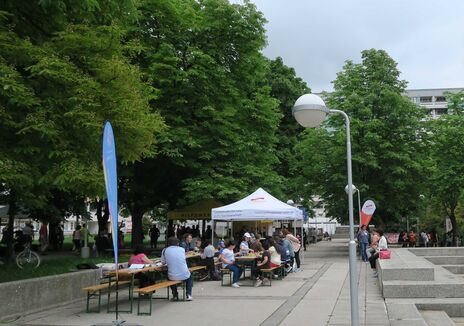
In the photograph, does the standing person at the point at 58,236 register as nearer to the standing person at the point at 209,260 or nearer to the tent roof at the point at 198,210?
the tent roof at the point at 198,210

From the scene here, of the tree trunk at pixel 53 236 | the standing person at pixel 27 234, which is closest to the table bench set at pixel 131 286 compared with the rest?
the standing person at pixel 27 234

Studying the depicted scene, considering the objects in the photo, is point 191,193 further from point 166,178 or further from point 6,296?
point 6,296

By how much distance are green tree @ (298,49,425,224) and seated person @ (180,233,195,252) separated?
14514mm

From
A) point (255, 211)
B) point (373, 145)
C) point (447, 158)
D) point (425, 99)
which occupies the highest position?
point (425, 99)

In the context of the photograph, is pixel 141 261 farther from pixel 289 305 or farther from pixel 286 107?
pixel 286 107

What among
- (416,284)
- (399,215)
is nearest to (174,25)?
(416,284)

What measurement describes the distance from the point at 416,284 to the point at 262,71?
55.5 ft

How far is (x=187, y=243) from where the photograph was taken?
776 inches

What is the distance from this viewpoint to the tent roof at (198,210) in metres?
25.3

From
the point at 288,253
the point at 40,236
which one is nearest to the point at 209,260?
the point at 288,253

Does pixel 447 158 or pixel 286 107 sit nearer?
pixel 447 158

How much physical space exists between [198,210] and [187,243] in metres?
5.93

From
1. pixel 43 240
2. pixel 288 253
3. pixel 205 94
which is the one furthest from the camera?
pixel 43 240

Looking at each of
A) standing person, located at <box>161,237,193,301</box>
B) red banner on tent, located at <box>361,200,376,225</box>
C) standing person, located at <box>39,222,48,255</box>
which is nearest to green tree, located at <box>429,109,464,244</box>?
red banner on tent, located at <box>361,200,376,225</box>
